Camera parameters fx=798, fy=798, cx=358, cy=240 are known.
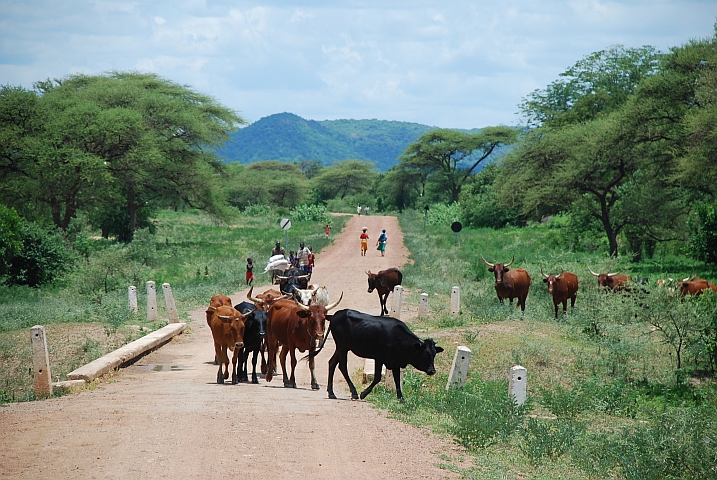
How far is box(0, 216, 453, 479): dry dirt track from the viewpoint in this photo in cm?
752

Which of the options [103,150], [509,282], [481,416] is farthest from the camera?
[103,150]

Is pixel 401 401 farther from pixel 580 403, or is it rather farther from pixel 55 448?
pixel 55 448

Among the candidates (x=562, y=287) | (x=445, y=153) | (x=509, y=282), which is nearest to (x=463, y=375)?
(x=509, y=282)

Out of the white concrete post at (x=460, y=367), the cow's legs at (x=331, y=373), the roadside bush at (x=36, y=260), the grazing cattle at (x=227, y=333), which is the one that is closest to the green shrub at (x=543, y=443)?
the white concrete post at (x=460, y=367)

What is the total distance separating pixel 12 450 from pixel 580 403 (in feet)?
28.2

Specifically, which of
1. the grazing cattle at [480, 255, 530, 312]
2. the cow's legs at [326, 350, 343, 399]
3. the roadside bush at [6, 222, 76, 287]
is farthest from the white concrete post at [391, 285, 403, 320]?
the roadside bush at [6, 222, 76, 287]

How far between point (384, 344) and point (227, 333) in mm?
2868

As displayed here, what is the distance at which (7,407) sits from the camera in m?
10.4

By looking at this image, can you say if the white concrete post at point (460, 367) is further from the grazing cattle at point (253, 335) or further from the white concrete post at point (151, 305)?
the white concrete post at point (151, 305)

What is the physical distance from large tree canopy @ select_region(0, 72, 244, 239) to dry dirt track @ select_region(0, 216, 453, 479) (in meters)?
30.3

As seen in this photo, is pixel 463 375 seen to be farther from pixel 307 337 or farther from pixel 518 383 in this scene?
pixel 307 337

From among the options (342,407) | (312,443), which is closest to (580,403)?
(342,407)

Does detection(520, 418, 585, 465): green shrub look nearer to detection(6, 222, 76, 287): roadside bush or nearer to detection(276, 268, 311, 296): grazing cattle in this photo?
detection(276, 268, 311, 296): grazing cattle

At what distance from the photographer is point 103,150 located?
148 ft
